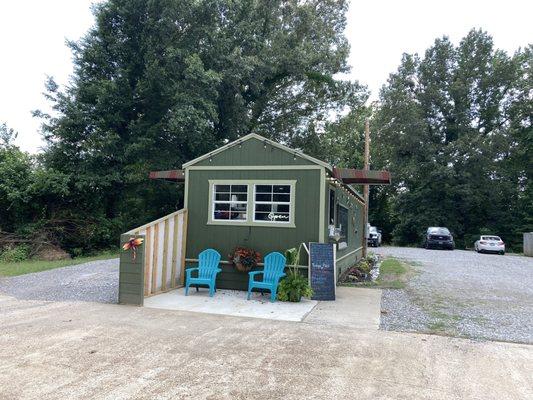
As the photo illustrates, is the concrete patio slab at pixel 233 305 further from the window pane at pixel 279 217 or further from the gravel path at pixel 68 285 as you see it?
the window pane at pixel 279 217

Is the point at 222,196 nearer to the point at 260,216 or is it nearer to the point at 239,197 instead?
the point at 239,197

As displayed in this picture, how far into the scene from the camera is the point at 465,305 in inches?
298

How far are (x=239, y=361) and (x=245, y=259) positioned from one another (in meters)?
3.85

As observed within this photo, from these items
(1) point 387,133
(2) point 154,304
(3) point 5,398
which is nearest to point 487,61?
(1) point 387,133

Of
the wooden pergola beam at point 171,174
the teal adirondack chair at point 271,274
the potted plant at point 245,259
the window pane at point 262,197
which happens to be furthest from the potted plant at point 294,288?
the wooden pergola beam at point 171,174

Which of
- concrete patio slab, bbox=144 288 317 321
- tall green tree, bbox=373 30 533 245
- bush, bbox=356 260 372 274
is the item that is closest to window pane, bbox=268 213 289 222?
concrete patio slab, bbox=144 288 317 321

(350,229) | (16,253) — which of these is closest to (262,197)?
(350,229)

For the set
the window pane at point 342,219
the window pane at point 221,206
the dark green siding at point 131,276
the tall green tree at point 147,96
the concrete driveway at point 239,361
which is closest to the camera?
the concrete driveway at point 239,361

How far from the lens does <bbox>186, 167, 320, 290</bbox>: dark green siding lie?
8.08m

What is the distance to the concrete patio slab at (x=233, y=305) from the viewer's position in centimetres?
644

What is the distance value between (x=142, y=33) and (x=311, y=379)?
54.0 feet

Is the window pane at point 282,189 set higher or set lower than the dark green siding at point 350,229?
higher

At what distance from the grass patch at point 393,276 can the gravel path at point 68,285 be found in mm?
6000

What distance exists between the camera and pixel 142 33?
1681 cm
